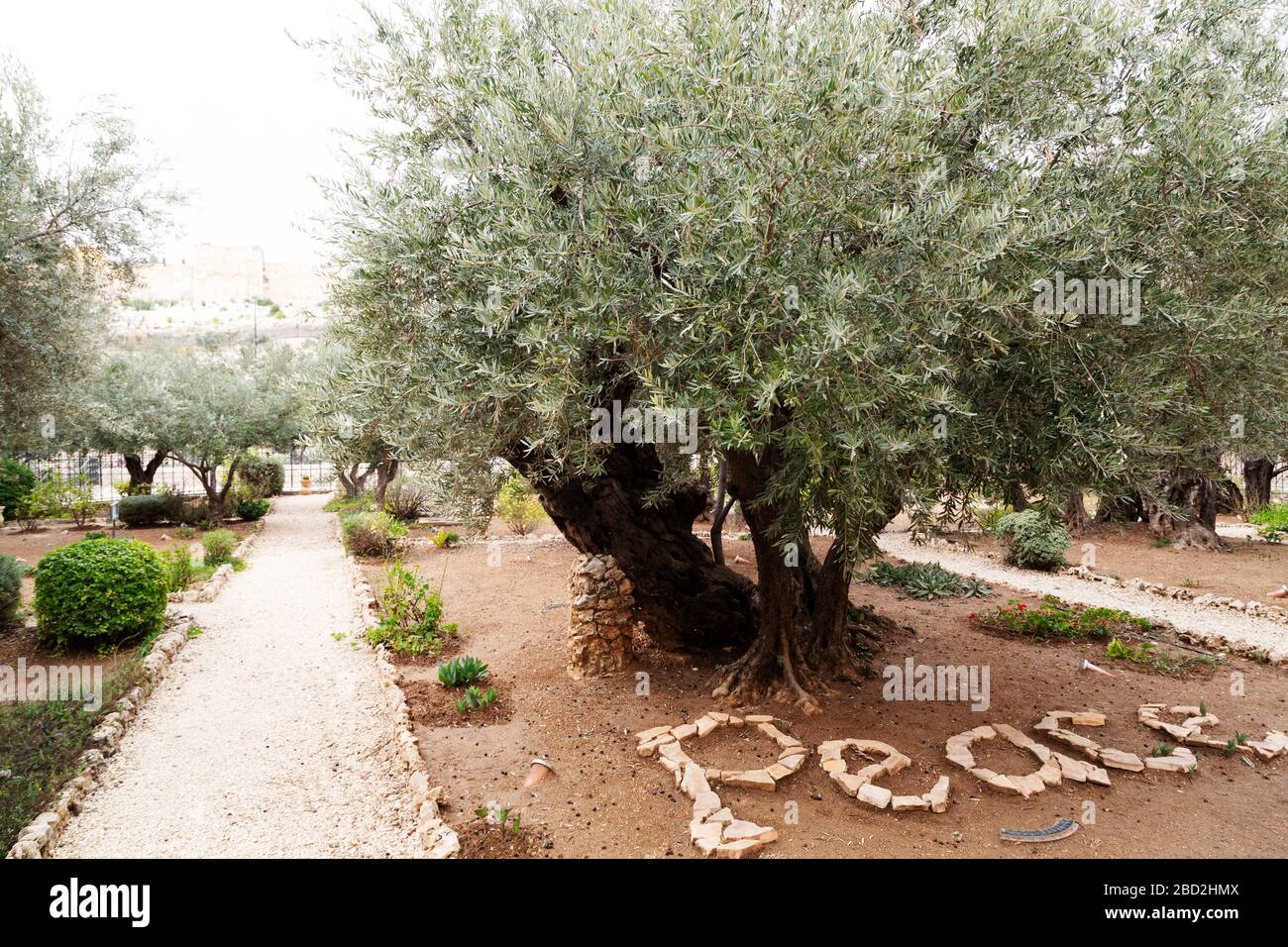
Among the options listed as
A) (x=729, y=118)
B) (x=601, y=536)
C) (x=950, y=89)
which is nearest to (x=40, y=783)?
(x=601, y=536)

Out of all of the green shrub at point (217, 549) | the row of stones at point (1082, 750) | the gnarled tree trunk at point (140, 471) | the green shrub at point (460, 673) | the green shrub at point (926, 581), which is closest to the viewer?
the row of stones at point (1082, 750)

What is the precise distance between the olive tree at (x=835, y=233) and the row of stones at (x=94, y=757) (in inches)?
138

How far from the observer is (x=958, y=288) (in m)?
3.79

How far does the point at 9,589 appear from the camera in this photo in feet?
29.5

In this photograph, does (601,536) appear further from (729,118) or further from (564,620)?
(729,118)

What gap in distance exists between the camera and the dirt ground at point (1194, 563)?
12.1m

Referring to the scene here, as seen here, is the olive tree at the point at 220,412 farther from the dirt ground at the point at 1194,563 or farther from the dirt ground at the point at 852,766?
the dirt ground at the point at 1194,563

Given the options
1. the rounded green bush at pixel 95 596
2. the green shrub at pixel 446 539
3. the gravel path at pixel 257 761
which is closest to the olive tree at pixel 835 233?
the gravel path at pixel 257 761

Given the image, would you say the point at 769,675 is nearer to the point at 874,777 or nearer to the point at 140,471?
the point at 874,777

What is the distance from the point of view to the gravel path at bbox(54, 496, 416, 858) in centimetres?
484

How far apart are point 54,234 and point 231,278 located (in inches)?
3786

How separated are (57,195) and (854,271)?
1005cm

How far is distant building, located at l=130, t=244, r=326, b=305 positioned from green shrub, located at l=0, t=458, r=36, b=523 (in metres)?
72.3

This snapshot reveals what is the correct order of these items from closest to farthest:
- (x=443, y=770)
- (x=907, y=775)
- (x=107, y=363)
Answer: (x=907, y=775) < (x=443, y=770) < (x=107, y=363)
